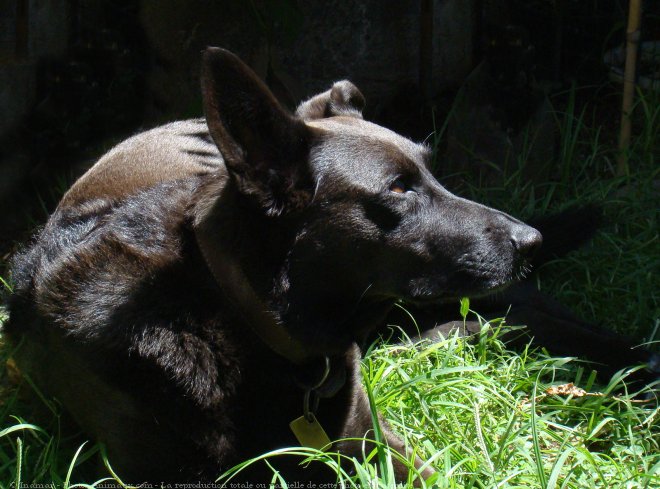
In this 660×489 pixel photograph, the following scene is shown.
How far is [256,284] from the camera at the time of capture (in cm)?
248

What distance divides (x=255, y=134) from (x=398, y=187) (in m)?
0.46

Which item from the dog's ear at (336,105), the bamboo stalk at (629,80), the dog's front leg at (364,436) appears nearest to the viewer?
the dog's front leg at (364,436)

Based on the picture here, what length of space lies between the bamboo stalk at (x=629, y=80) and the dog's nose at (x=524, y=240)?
7.87ft

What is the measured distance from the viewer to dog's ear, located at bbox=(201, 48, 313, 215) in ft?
7.39

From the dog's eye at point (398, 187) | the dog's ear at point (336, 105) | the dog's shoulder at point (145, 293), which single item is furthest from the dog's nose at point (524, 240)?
the dog's shoulder at point (145, 293)

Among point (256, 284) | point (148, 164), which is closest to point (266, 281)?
point (256, 284)

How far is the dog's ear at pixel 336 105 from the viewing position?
9.91ft

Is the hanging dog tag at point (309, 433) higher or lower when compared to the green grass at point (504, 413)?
higher

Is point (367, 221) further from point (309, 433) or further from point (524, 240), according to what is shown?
point (309, 433)

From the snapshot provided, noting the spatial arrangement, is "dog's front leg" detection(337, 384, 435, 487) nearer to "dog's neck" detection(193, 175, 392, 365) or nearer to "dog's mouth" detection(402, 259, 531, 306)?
"dog's neck" detection(193, 175, 392, 365)

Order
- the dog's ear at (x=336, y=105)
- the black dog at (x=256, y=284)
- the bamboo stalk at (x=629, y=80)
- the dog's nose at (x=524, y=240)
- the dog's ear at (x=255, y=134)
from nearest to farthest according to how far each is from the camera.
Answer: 1. the dog's ear at (x=255, y=134)
2. the black dog at (x=256, y=284)
3. the dog's nose at (x=524, y=240)
4. the dog's ear at (x=336, y=105)
5. the bamboo stalk at (x=629, y=80)

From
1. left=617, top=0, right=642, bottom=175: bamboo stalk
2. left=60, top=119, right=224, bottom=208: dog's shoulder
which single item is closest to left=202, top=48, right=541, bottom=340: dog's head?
left=60, top=119, right=224, bottom=208: dog's shoulder

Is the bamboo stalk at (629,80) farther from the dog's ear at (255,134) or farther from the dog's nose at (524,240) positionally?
the dog's ear at (255,134)

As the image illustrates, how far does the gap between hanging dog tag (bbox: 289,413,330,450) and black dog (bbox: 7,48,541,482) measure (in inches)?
0.7
